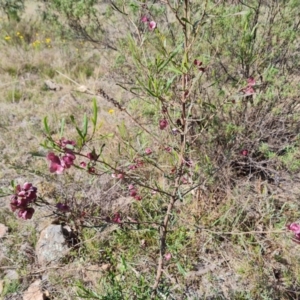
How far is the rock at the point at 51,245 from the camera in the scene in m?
2.09

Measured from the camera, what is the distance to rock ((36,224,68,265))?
82.3 inches

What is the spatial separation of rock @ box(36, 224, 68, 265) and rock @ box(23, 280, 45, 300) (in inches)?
5.9

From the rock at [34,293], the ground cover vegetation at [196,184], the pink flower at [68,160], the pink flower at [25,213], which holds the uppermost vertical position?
the pink flower at [68,160]

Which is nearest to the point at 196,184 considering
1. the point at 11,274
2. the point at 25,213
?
the point at 25,213

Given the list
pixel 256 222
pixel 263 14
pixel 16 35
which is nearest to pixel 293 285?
pixel 256 222

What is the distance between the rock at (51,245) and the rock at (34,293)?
0.15m

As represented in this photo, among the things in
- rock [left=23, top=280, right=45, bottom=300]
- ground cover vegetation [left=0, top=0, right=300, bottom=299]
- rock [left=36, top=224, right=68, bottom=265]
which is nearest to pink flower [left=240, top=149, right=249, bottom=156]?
ground cover vegetation [left=0, top=0, right=300, bottom=299]

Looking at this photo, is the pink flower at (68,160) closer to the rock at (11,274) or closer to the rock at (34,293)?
the rock at (34,293)

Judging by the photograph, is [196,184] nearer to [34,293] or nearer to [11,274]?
[34,293]

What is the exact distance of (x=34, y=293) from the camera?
1.92m

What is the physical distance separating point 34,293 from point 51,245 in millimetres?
300

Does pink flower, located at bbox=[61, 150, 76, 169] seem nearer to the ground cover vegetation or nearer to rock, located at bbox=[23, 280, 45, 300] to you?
the ground cover vegetation

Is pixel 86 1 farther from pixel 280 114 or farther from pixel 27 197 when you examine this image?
pixel 27 197

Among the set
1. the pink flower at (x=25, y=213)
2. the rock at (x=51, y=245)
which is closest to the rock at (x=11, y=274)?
the rock at (x=51, y=245)
